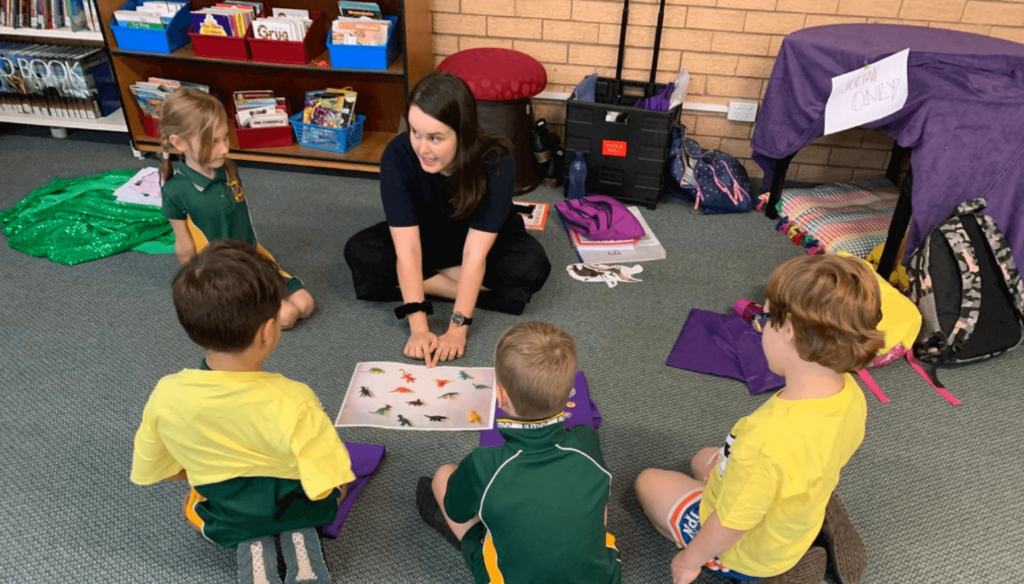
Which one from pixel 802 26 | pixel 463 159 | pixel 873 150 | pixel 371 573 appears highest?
pixel 802 26

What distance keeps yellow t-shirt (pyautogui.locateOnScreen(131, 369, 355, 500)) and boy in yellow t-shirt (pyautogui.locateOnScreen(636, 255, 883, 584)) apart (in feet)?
2.28

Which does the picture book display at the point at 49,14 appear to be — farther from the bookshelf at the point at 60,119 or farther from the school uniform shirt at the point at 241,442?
the school uniform shirt at the point at 241,442

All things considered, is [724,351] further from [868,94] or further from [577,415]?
[868,94]

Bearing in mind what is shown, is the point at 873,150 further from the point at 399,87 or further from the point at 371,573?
the point at 371,573

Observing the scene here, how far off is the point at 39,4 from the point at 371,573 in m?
3.09

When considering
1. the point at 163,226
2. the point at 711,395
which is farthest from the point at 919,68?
the point at 163,226

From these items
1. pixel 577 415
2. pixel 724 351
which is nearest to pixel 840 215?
pixel 724 351

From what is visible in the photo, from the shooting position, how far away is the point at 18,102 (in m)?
3.39

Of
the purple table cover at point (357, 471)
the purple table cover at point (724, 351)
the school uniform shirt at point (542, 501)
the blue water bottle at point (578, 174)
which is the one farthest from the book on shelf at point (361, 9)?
the school uniform shirt at point (542, 501)

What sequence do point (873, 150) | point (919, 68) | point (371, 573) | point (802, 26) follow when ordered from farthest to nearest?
point (873, 150) < point (802, 26) < point (919, 68) < point (371, 573)

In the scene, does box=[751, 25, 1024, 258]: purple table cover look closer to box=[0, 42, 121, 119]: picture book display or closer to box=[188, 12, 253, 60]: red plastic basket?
box=[188, 12, 253, 60]: red plastic basket

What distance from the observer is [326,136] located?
3.23m

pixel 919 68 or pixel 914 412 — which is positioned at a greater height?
pixel 919 68

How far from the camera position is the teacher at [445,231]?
73.7 inches
